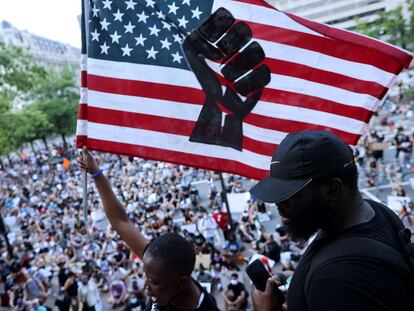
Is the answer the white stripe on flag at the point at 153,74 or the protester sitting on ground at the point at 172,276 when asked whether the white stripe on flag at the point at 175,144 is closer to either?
the white stripe on flag at the point at 153,74

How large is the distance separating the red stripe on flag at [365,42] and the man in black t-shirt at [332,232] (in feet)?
7.40

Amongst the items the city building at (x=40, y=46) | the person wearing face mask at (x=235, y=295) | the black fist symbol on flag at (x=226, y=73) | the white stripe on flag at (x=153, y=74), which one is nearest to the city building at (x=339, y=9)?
the city building at (x=40, y=46)

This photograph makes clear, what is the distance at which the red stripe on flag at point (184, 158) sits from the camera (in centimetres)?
370

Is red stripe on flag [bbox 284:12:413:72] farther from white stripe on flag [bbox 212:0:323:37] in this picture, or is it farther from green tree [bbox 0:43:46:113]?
green tree [bbox 0:43:46:113]

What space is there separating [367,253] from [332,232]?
22 cm

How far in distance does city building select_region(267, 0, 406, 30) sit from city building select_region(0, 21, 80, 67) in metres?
45.9

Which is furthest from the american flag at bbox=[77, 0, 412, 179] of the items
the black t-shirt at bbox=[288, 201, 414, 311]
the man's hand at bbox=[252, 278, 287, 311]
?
the black t-shirt at bbox=[288, 201, 414, 311]

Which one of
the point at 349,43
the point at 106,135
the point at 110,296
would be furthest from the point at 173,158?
the point at 110,296

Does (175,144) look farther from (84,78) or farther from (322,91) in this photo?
(322,91)

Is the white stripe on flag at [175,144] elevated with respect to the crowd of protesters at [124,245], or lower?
elevated

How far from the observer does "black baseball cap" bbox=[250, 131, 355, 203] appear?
1420 millimetres

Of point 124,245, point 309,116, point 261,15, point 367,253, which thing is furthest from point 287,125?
point 124,245

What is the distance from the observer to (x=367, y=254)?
1238mm

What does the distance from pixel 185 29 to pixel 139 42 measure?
1.68 feet
